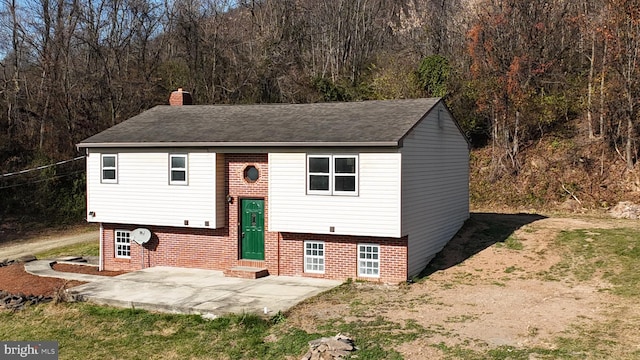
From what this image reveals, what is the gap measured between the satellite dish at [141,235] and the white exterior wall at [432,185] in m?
9.46

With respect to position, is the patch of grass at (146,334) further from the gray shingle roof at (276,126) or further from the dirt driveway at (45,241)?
the dirt driveway at (45,241)

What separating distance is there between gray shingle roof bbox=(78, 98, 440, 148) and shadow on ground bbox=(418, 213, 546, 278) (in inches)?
195

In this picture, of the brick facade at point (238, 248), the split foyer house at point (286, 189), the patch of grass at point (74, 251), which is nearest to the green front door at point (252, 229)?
the split foyer house at point (286, 189)

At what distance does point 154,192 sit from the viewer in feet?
66.5

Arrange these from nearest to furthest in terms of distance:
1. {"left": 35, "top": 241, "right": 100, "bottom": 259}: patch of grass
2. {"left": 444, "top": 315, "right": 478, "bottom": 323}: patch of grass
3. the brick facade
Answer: {"left": 444, "top": 315, "right": 478, "bottom": 323}: patch of grass, the brick facade, {"left": 35, "top": 241, "right": 100, "bottom": 259}: patch of grass

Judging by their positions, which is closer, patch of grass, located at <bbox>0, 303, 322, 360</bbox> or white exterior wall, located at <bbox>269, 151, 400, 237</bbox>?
patch of grass, located at <bbox>0, 303, 322, 360</bbox>

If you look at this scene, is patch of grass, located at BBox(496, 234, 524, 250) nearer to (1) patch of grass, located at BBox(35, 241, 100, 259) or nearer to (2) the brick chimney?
(2) the brick chimney

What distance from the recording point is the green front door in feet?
63.7

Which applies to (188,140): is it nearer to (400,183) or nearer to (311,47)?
(400,183)

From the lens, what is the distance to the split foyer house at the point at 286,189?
1733 cm

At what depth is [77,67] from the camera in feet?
132

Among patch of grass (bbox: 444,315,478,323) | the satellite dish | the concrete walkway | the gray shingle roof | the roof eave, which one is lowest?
patch of grass (bbox: 444,315,478,323)

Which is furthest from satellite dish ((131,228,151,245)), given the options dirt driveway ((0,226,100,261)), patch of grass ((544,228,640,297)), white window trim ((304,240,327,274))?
patch of grass ((544,228,640,297))

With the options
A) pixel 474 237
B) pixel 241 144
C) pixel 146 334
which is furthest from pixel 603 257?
pixel 146 334
